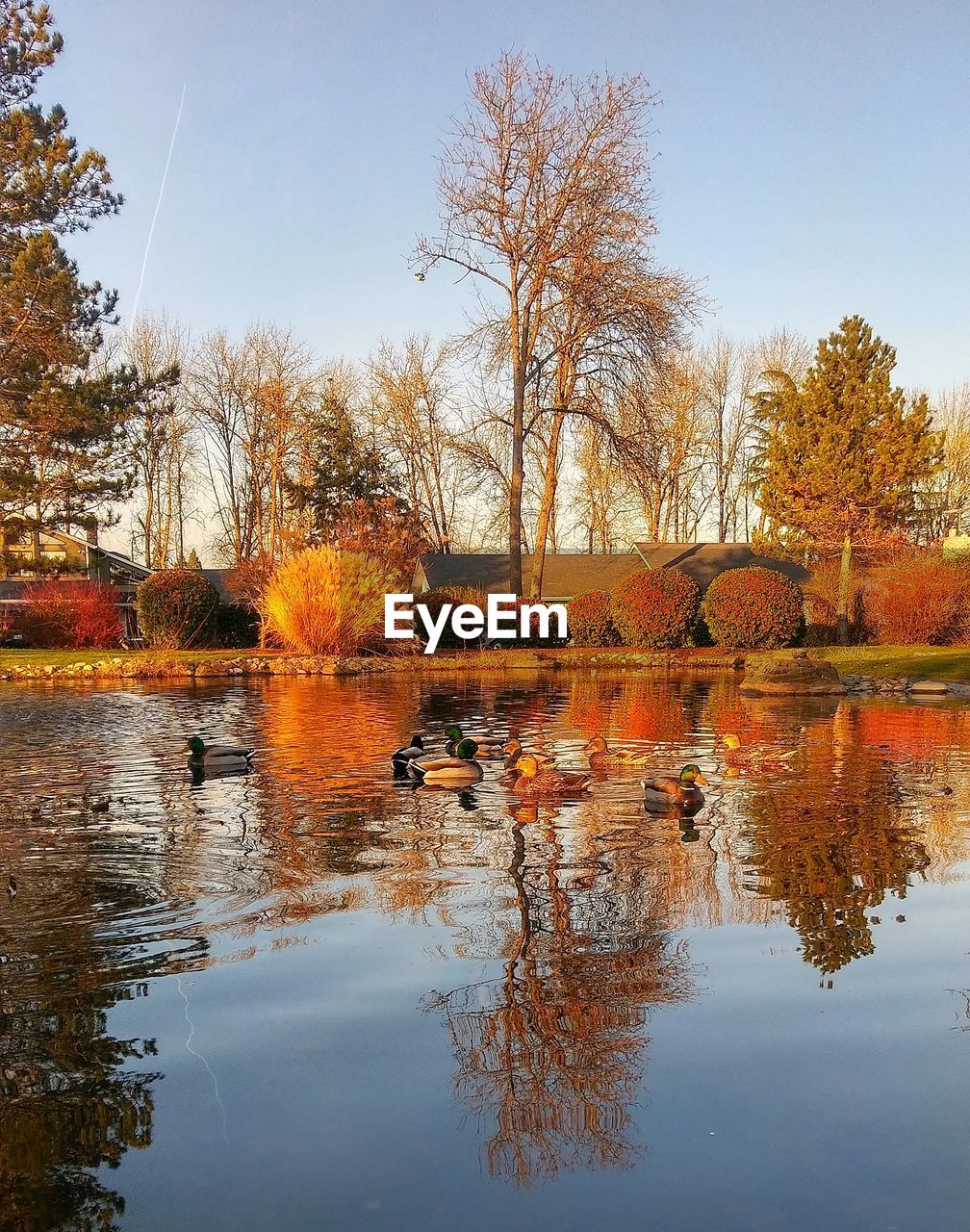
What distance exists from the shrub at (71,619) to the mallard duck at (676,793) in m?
27.7

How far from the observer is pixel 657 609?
33344mm

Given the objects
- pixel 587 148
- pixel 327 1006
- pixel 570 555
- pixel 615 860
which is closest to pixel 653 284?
pixel 587 148

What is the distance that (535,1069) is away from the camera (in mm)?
4828

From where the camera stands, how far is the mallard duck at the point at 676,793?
10281 millimetres

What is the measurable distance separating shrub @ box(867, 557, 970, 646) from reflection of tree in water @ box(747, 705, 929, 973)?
20.4m

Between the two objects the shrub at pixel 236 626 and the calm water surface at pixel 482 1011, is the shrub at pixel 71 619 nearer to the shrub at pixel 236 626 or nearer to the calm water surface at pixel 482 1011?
the shrub at pixel 236 626

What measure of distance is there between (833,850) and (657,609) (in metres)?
24.8

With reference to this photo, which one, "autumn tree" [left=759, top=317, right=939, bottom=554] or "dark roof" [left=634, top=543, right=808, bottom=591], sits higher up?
"autumn tree" [left=759, top=317, right=939, bottom=554]

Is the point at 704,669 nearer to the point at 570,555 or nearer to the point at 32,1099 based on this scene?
the point at 570,555

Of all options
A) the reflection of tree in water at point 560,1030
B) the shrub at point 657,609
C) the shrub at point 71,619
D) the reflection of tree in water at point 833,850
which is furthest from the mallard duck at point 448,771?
the shrub at point 71,619

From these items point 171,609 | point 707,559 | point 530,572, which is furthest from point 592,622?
point 707,559

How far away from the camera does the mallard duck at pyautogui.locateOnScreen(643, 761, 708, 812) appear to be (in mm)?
10281

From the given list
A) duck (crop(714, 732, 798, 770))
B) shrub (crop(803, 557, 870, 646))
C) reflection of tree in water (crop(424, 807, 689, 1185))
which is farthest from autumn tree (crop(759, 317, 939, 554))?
reflection of tree in water (crop(424, 807, 689, 1185))

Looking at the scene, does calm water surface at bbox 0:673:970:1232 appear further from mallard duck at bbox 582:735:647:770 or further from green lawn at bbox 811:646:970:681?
green lawn at bbox 811:646:970:681
